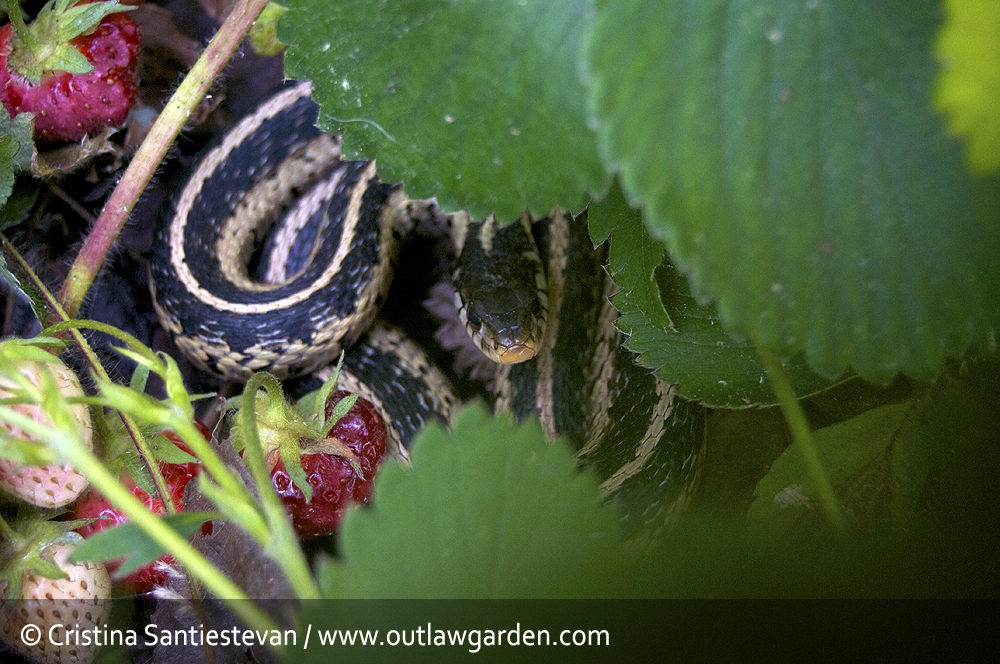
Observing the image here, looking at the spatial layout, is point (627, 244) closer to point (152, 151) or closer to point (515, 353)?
point (515, 353)

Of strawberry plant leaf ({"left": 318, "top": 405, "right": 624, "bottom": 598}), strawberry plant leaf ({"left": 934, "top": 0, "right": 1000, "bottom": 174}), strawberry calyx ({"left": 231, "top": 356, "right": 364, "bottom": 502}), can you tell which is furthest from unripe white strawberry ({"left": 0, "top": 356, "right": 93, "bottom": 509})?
strawberry plant leaf ({"left": 934, "top": 0, "right": 1000, "bottom": 174})

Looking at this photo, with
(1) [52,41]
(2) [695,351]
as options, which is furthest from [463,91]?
(1) [52,41]

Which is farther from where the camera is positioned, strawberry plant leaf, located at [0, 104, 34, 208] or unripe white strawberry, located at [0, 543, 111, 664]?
strawberry plant leaf, located at [0, 104, 34, 208]

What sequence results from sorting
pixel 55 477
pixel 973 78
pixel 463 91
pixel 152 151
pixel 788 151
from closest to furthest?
1. pixel 973 78
2. pixel 788 151
3. pixel 463 91
4. pixel 55 477
5. pixel 152 151

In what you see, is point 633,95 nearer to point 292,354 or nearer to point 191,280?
point 292,354

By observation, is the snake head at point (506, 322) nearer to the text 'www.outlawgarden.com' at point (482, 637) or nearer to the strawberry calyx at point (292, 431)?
the strawberry calyx at point (292, 431)

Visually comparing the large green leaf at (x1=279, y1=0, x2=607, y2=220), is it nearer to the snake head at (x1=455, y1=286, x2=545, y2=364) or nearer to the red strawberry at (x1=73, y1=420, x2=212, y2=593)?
the red strawberry at (x1=73, y1=420, x2=212, y2=593)

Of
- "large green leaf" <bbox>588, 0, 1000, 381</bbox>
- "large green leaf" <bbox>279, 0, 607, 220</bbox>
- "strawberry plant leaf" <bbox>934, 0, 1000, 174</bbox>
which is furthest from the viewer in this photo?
"large green leaf" <bbox>279, 0, 607, 220</bbox>
